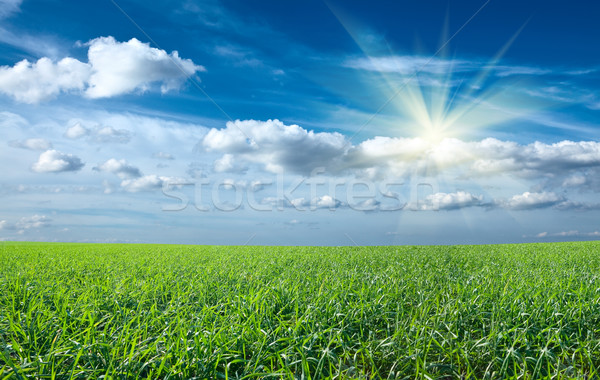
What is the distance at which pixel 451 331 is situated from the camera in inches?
144

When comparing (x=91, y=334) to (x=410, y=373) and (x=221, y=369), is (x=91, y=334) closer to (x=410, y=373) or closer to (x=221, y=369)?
(x=221, y=369)

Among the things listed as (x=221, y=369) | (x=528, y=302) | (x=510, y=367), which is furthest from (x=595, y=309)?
(x=221, y=369)

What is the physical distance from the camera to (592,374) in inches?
120

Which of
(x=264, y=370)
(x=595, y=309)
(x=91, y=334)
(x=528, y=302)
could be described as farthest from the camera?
(x=528, y=302)

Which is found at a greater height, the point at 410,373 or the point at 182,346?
the point at 182,346

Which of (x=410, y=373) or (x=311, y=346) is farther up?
(x=311, y=346)

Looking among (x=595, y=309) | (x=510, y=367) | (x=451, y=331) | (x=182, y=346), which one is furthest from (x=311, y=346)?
(x=595, y=309)

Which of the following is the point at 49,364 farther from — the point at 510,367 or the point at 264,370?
the point at 510,367

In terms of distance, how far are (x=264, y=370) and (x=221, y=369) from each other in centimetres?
39

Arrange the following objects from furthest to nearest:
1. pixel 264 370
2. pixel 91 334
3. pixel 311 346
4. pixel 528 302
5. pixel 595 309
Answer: pixel 528 302
pixel 595 309
pixel 91 334
pixel 311 346
pixel 264 370

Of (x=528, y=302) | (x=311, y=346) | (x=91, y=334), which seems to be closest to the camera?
(x=311, y=346)

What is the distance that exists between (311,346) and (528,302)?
10.2 feet

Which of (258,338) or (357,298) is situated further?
(357,298)

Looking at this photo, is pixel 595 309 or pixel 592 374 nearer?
pixel 592 374
